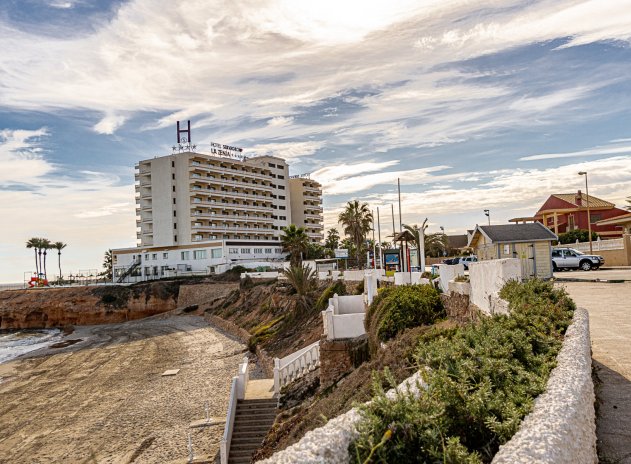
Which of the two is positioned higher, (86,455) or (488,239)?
(488,239)

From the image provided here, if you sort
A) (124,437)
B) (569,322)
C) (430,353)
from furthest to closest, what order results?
(124,437) < (569,322) < (430,353)

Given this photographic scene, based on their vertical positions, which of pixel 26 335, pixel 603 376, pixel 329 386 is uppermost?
pixel 603 376

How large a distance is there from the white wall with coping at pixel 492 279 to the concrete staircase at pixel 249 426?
10835 mm

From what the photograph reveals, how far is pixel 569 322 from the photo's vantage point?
9.78m

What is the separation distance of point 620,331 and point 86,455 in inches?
835

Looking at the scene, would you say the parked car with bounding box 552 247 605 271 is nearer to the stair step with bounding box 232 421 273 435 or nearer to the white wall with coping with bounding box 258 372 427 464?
the stair step with bounding box 232 421 273 435

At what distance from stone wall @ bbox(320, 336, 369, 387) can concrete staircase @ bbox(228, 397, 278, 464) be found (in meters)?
2.88

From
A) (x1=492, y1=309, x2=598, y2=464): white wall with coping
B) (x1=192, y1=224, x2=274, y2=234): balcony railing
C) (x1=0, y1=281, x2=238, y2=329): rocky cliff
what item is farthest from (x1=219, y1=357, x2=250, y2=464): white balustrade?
(x1=192, y1=224, x2=274, y2=234): balcony railing

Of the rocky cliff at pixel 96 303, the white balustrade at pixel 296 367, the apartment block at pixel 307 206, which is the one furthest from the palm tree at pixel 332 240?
the white balustrade at pixel 296 367

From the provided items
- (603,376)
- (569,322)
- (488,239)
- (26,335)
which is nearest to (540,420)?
(569,322)

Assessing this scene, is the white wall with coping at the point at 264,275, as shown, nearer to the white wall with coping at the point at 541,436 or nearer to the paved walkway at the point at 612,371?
the paved walkway at the point at 612,371

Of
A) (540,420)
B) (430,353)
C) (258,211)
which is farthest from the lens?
(258,211)

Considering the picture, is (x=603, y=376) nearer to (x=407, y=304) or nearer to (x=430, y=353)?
(x=430, y=353)

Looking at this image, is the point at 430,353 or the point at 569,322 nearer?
the point at 430,353
